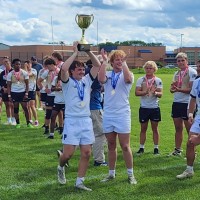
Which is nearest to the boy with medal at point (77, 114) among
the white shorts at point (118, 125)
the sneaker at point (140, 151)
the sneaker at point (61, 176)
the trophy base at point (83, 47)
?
the trophy base at point (83, 47)

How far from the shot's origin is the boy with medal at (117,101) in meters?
6.79

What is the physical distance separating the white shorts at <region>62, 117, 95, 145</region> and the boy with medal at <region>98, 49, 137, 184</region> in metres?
0.53

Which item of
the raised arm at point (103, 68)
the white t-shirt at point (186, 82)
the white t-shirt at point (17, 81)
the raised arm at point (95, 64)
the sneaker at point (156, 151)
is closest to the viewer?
the raised arm at point (95, 64)

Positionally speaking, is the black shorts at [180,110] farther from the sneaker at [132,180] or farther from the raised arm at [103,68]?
the raised arm at [103,68]

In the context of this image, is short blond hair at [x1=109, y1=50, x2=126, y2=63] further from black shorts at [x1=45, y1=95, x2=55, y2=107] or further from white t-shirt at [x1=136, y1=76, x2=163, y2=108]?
black shorts at [x1=45, y1=95, x2=55, y2=107]

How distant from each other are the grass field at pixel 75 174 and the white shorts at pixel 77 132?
757 mm

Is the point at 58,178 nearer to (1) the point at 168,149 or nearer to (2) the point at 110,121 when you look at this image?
(2) the point at 110,121

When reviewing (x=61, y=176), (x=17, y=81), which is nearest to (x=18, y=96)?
(x=17, y=81)

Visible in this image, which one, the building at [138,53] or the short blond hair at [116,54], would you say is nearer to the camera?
the short blond hair at [116,54]

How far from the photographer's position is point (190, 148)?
280 inches

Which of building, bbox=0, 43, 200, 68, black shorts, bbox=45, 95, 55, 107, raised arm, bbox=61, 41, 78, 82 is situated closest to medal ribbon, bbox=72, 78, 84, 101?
raised arm, bbox=61, 41, 78, 82

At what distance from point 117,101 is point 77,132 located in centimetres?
88

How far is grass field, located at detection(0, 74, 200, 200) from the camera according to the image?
6348mm

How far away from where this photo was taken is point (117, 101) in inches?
270
